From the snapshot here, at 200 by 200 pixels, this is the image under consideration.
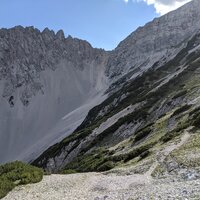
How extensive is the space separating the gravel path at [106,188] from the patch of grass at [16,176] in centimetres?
49

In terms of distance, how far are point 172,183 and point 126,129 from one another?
43719 millimetres

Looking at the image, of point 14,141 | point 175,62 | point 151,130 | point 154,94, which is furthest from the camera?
point 14,141

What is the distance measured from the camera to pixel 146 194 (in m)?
21.4

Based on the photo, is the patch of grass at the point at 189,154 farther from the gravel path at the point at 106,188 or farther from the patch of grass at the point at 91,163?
the patch of grass at the point at 91,163

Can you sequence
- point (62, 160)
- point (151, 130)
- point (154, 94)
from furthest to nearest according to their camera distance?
point (154, 94) < point (62, 160) < point (151, 130)

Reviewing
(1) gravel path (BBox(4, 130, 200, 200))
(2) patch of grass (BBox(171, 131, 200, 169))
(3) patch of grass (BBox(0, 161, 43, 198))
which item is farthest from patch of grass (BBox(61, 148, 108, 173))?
(2) patch of grass (BBox(171, 131, 200, 169))

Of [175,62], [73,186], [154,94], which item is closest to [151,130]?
[73,186]

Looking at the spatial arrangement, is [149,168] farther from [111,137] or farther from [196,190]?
[111,137]

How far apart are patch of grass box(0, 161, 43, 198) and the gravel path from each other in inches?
19.4

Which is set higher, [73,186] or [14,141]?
[14,141]

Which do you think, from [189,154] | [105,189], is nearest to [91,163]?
[189,154]

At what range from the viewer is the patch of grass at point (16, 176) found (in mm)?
27128

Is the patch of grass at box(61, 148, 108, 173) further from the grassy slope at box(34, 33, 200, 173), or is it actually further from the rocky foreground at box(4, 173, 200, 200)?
the rocky foreground at box(4, 173, 200, 200)

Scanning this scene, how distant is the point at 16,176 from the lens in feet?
97.0
